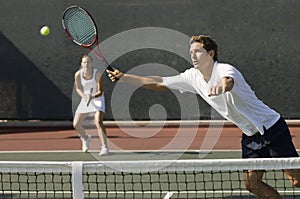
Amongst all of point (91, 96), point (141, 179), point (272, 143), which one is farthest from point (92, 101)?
point (272, 143)

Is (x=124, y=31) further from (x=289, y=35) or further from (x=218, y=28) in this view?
(x=289, y=35)

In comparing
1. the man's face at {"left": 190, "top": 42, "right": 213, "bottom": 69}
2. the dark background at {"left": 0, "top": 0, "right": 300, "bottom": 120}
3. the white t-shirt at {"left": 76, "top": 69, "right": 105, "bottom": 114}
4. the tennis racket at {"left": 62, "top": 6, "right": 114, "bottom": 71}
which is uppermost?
the dark background at {"left": 0, "top": 0, "right": 300, "bottom": 120}

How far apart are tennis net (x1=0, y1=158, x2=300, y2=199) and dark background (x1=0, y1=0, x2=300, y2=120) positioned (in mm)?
5476

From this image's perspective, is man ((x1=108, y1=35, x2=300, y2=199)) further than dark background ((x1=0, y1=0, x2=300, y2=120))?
No

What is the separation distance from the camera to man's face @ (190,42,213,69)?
419 centimetres

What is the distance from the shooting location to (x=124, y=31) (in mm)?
11977

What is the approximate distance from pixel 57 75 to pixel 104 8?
1381mm

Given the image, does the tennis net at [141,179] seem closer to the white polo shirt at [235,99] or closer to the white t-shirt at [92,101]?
the white polo shirt at [235,99]

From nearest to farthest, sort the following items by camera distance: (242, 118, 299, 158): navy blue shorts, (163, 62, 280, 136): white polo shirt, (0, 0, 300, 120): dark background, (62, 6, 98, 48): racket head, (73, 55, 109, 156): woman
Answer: (163, 62, 280, 136): white polo shirt → (242, 118, 299, 158): navy blue shorts → (62, 6, 98, 48): racket head → (73, 55, 109, 156): woman → (0, 0, 300, 120): dark background

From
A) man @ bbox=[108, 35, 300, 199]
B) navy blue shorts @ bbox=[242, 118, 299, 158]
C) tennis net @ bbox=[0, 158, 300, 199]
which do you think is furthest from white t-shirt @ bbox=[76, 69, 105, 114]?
navy blue shorts @ bbox=[242, 118, 299, 158]

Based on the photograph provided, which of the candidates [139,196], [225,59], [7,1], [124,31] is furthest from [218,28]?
[139,196]

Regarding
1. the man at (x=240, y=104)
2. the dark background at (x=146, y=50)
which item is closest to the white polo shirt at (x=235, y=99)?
the man at (x=240, y=104)

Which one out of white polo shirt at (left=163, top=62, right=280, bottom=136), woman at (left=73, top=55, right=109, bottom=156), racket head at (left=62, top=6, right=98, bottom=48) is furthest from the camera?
woman at (left=73, top=55, right=109, bottom=156)

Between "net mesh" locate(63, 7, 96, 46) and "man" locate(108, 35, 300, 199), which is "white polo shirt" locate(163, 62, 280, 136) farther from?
"net mesh" locate(63, 7, 96, 46)
